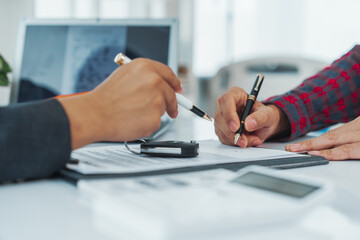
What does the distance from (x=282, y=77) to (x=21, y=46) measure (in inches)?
43.7

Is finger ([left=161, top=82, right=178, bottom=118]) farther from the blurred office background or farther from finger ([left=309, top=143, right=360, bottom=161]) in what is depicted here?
the blurred office background

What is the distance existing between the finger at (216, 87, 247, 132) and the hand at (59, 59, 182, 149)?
23 centimetres

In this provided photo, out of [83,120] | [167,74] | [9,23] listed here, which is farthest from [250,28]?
[83,120]

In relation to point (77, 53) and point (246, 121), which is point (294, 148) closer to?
point (246, 121)

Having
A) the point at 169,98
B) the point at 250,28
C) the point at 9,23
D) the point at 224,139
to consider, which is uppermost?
the point at 250,28

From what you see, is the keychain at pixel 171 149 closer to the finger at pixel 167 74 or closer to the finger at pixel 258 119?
the finger at pixel 167 74

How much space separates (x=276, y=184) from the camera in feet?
1.15

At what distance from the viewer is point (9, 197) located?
388 mm

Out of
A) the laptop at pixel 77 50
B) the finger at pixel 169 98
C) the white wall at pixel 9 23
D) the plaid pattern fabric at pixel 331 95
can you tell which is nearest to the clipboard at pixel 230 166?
the finger at pixel 169 98

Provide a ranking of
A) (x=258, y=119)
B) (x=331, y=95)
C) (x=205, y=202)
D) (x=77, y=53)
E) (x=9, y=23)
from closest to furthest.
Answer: (x=205, y=202), (x=258, y=119), (x=331, y=95), (x=77, y=53), (x=9, y=23)

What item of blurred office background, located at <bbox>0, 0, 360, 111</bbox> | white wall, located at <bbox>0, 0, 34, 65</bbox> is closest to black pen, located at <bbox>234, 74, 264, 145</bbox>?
white wall, located at <bbox>0, 0, 34, 65</bbox>

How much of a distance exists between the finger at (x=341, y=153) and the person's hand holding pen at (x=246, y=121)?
0.13m

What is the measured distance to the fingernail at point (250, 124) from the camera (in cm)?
73

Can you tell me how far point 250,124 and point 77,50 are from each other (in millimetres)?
604
